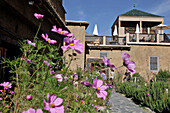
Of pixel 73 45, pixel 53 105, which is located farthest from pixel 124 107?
pixel 53 105

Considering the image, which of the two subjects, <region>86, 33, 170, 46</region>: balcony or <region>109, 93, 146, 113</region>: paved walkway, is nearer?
<region>109, 93, 146, 113</region>: paved walkway

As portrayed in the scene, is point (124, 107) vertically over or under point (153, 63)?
under

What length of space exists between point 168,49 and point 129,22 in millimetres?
8120

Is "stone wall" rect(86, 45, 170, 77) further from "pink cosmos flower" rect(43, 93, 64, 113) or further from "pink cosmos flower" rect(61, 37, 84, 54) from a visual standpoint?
"pink cosmos flower" rect(43, 93, 64, 113)

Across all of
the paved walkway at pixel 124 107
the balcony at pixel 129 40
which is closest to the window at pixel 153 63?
the balcony at pixel 129 40

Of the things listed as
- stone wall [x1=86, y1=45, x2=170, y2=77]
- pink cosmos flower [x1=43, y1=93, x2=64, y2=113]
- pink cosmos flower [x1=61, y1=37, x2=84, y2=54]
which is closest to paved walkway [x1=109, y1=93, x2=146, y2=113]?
pink cosmos flower [x1=61, y1=37, x2=84, y2=54]

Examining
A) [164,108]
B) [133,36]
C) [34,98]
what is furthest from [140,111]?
[133,36]

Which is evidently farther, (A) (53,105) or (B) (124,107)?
(B) (124,107)

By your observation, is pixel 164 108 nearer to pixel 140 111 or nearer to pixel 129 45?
pixel 140 111

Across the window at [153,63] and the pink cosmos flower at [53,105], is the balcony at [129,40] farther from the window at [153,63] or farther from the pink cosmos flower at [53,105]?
the pink cosmos flower at [53,105]

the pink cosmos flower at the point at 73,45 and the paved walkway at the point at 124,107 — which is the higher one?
the pink cosmos flower at the point at 73,45

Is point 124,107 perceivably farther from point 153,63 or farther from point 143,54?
point 153,63

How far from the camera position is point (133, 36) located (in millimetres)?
20062

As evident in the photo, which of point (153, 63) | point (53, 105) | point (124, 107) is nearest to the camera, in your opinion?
point (53, 105)
